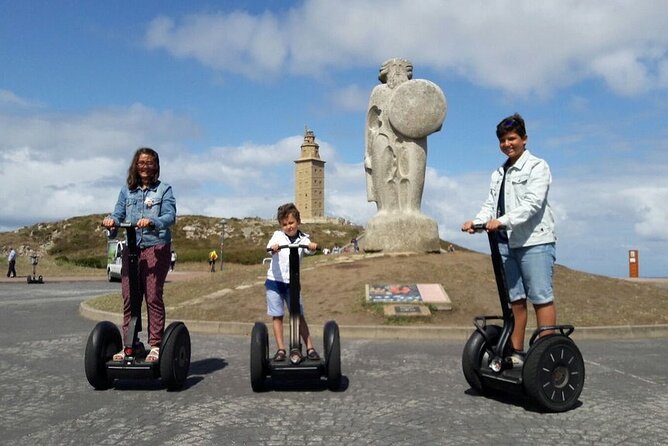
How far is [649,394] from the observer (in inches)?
215

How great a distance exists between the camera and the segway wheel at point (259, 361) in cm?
532

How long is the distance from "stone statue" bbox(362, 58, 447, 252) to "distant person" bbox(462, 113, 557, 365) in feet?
32.7

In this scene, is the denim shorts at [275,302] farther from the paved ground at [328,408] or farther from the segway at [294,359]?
the paved ground at [328,408]

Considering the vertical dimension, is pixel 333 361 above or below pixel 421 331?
above

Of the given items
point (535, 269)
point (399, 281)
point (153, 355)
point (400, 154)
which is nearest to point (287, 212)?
point (153, 355)

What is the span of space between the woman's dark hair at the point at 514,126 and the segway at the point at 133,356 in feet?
10.4

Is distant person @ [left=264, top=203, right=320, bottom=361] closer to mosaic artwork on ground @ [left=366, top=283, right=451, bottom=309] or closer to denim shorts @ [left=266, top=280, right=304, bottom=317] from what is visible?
denim shorts @ [left=266, top=280, right=304, bottom=317]

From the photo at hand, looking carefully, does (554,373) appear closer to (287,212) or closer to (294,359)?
(294,359)

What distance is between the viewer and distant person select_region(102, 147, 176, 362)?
18.4ft

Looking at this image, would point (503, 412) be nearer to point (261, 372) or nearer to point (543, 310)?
point (543, 310)

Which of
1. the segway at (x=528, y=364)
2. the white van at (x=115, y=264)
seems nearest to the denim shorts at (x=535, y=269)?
the segway at (x=528, y=364)

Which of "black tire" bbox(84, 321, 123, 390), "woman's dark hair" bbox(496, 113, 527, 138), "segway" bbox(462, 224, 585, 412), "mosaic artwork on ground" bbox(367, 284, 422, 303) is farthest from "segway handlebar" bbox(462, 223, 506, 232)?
"mosaic artwork on ground" bbox(367, 284, 422, 303)

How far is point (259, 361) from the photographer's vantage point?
5.31 meters

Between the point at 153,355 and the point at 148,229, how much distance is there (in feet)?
3.59
